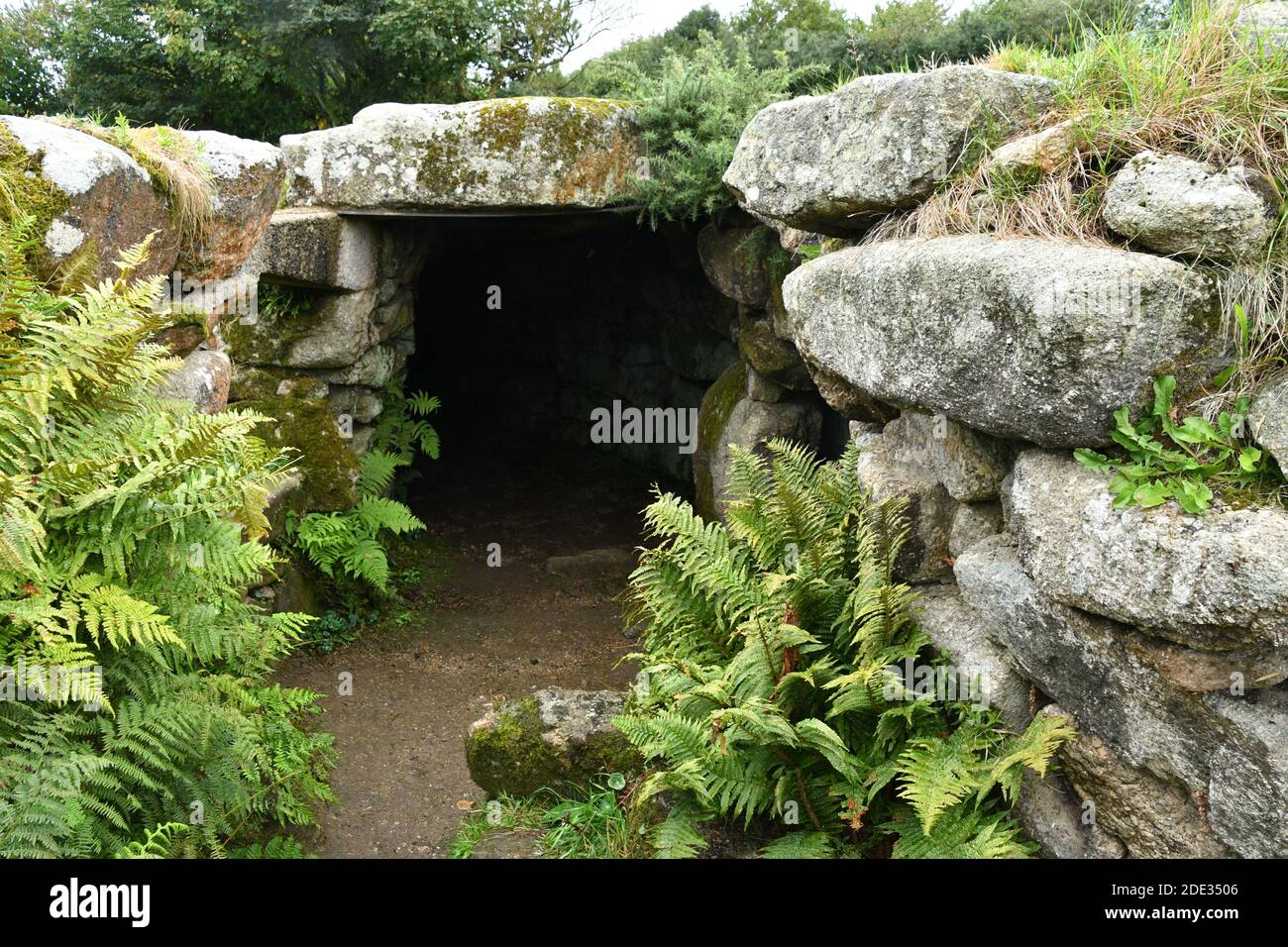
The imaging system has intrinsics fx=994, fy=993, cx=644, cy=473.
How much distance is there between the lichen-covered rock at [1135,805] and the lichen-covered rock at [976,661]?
0.76 feet

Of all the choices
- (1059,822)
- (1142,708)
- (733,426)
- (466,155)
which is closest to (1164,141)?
(1142,708)

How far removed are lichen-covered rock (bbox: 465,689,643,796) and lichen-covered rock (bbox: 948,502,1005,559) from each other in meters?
2.06

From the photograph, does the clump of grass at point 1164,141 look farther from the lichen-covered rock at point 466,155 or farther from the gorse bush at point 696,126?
the lichen-covered rock at point 466,155

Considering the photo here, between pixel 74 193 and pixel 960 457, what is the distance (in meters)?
4.00

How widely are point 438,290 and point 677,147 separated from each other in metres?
6.68

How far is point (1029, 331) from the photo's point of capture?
364 cm

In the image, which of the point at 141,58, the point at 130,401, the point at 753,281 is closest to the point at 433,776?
the point at 130,401

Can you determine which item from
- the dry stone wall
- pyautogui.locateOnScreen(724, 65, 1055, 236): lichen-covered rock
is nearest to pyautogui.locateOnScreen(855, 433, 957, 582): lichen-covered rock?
the dry stone wall

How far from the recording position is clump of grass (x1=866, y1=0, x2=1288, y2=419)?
11.4ft

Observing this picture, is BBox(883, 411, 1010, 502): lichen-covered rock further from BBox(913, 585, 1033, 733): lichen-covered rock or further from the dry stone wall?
BBox(913, 585, 1033, 733): lichen-covered rock

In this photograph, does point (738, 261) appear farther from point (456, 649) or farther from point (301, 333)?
point (456, 649)

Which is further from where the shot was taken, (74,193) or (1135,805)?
(74,193)

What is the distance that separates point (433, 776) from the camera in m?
6.18

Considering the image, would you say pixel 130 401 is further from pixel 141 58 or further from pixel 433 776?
pixel 141 58
